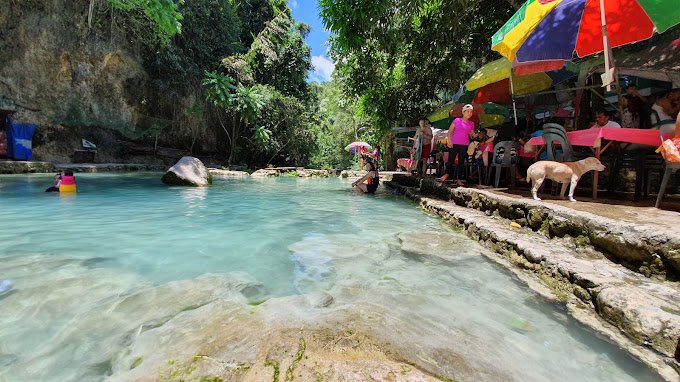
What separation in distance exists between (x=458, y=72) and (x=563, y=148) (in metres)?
6.71

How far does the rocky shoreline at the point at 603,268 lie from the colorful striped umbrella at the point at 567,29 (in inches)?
102

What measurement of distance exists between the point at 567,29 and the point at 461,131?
7.81ft

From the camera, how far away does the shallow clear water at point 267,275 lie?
75.0 inches

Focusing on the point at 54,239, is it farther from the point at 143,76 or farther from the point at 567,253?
the point at 143,76

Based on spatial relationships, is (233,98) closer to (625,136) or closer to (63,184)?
(63,184)

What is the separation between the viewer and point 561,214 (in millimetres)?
3721

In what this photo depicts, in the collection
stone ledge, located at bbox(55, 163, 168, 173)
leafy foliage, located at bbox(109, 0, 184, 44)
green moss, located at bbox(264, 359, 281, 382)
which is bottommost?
green moss, located at bbox(264, 359, 281, 382)

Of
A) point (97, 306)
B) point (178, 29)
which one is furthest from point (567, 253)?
point (178, 29)

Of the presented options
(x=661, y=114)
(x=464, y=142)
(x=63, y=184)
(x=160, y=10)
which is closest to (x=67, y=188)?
(x=63, y=184)

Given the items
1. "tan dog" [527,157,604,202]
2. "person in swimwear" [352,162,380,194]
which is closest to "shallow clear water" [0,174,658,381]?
"tan dog" [527,157,604,202]

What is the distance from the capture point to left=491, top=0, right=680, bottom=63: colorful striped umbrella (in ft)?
15.5

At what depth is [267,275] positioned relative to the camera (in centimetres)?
315

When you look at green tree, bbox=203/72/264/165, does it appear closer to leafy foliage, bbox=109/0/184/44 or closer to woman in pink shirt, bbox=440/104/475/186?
leafy foliage, bbox=109/0/184/44

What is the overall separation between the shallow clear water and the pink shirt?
200cm
